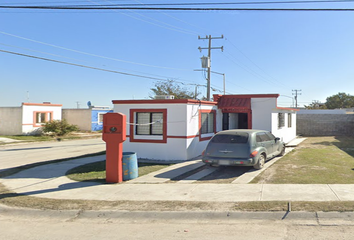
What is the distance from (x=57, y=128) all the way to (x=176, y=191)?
25721 mm

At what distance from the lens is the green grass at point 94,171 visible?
9.88 meters

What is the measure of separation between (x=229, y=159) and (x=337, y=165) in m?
4.10

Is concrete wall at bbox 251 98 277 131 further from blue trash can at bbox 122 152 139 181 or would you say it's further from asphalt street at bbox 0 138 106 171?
asphalt street at bbox 0 138 106 171

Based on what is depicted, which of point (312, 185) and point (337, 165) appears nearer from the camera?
point (312, 185)

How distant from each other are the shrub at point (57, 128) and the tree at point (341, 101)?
68.7m

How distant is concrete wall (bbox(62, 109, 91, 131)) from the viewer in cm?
3672

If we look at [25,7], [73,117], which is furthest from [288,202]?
[73,117]

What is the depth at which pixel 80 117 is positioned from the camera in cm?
3688

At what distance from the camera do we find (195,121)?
44.4ft

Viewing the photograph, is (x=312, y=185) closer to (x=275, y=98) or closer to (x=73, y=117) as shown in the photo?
(x=275, y=98)

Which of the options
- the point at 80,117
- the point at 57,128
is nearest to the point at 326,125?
the point at 57,128

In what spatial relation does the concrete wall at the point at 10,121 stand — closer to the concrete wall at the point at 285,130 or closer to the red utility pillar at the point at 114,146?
the red utility pillar at the point at 114,146

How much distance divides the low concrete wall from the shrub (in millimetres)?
22900

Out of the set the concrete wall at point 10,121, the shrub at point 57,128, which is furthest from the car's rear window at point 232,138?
the concrete wall at point 10,121
